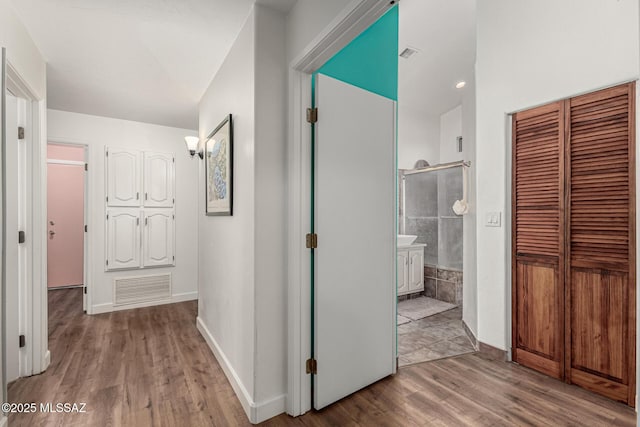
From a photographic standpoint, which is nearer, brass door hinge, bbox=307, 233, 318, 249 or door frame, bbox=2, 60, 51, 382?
brass door hinge, bbox=307, 233, 318, 249

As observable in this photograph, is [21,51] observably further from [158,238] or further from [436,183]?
[436,183]

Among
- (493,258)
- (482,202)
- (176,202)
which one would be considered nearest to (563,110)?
(482,202)

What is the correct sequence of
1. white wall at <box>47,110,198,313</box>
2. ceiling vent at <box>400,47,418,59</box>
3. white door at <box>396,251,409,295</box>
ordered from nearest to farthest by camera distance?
ceiling vent at <box>400,47,418,59</box>, white wall at <box>47,110,198,313</box>, white door at <box>396,251,409,295</box>

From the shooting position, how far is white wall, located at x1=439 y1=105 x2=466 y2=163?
16.5 ft

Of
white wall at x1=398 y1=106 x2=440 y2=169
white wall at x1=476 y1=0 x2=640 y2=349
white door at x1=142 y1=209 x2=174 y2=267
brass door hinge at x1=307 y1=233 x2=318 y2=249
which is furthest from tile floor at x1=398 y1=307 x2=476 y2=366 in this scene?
white door at x1=142 y1=209 x2=174 y2=267

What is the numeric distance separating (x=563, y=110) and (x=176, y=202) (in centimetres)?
451

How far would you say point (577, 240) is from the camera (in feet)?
7.09

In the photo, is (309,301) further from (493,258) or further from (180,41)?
(180,41)

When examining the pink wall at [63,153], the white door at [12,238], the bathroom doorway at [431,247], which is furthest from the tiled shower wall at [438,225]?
the pink wall at [63,153]

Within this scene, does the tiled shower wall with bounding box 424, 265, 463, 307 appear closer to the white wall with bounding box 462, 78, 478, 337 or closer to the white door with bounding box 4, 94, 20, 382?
the white wall with bounding box 462, 78, 478, 337

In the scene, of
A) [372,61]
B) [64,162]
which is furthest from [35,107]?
[64,162]

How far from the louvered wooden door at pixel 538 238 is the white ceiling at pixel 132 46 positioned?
6.77 feet

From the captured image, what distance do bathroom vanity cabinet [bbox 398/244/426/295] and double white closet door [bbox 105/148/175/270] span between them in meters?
3.30

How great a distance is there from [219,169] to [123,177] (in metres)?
2.31
